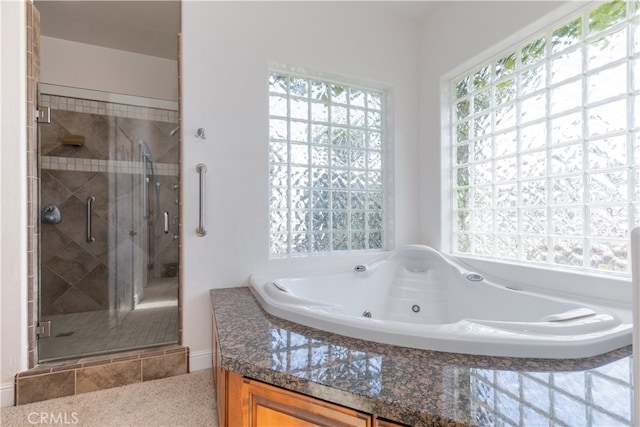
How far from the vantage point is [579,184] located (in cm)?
147

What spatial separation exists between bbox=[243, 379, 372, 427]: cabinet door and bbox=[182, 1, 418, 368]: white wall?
1.03 meters

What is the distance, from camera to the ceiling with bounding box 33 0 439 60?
82.6 inches

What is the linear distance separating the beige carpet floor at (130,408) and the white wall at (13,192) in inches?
10.8

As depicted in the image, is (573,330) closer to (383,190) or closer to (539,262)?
(539,262)

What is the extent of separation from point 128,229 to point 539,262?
2.87m

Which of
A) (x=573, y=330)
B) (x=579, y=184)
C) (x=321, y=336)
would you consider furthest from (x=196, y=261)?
(x=579, y=184)

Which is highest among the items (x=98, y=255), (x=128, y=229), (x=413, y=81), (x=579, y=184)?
(x=413, y=81)

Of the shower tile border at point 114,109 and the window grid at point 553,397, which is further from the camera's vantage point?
the shower tile border at point 114,109

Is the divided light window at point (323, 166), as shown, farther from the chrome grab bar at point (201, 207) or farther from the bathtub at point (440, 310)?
the chrome grab bar at point (201, 207)

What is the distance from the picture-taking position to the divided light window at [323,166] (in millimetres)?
2041

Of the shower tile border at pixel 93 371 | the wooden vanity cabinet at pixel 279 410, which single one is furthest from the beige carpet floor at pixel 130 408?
the wooden vanity cabinet at pixel 279 410

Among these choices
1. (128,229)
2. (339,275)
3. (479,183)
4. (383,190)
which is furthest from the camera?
(383,190)

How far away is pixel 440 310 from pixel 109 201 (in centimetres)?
258

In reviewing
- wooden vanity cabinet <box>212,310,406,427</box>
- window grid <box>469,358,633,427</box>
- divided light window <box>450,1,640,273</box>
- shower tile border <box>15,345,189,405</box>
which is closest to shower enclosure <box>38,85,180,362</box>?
shower tile border <box>15,345,189,405</box>
